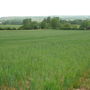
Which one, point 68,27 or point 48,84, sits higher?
point 48,84

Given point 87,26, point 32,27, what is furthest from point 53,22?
point 87,26

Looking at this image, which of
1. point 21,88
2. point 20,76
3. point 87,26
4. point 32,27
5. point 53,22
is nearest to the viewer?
point 21,88

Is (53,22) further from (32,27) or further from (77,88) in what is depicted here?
(77,88)

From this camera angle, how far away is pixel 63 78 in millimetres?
8570

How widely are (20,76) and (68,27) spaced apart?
76218 mm

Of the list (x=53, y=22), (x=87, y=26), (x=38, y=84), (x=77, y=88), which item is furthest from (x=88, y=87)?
(x=53, y=22)

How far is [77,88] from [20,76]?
1.99 metres

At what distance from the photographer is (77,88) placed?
26.2 ft

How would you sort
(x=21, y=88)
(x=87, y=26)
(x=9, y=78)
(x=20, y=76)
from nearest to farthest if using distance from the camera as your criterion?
(x=21, y=88)
(x=9, y=78)
(x=20, y=76)
(x=87, y=26)

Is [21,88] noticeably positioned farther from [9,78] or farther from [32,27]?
[32,27]

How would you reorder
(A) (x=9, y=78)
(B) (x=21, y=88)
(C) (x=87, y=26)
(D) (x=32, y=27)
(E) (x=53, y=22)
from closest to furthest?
(B) (x=21, y=88), (A) (x=9, y=78), (C) (x=87, y=26), (D) (x=32, y=27), (E) (x=53, y=22)

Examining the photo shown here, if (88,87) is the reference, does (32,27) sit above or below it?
below

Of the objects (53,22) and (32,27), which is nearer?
(32,27)

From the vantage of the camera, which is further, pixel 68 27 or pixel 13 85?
pixel 68 27
